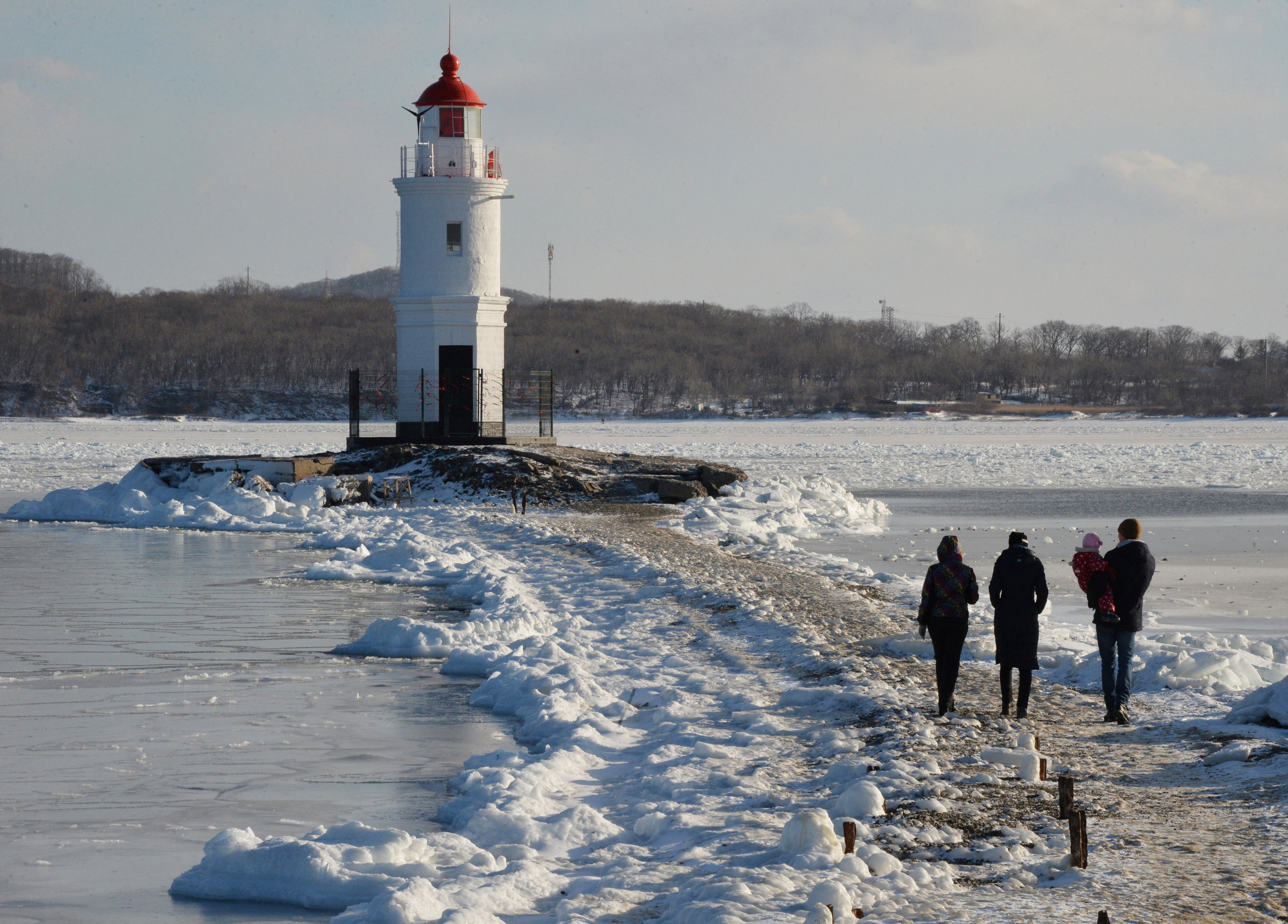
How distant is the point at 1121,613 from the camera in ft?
27.3

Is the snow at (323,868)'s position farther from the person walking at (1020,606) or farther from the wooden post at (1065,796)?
the person walking at (1020,606)

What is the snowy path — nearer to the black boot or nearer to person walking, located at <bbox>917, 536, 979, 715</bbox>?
the black boot

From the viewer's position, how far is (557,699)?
28.5 feet

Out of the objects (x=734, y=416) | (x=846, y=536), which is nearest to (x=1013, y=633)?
(x=846, y=536)

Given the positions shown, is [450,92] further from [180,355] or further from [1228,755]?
[180,355]

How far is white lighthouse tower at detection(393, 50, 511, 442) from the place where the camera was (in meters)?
29.3

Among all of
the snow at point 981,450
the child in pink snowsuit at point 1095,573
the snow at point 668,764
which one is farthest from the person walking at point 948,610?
the snow at point 981,450

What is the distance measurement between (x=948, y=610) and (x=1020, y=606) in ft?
1.53

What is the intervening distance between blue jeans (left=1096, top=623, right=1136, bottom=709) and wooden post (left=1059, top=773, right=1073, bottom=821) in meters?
2.28

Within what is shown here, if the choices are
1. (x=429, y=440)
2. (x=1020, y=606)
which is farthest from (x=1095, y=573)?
(x=429, y=440)

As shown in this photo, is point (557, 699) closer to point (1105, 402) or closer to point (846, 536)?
point (846, 536)

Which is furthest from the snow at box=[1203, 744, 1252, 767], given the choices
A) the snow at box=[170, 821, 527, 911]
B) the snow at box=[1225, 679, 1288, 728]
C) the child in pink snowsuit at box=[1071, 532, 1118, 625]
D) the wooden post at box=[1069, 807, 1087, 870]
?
the snow at box=[170, 821, 527, 911]

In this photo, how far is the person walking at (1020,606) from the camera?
8188mm

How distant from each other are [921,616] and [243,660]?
5448 millimetres
